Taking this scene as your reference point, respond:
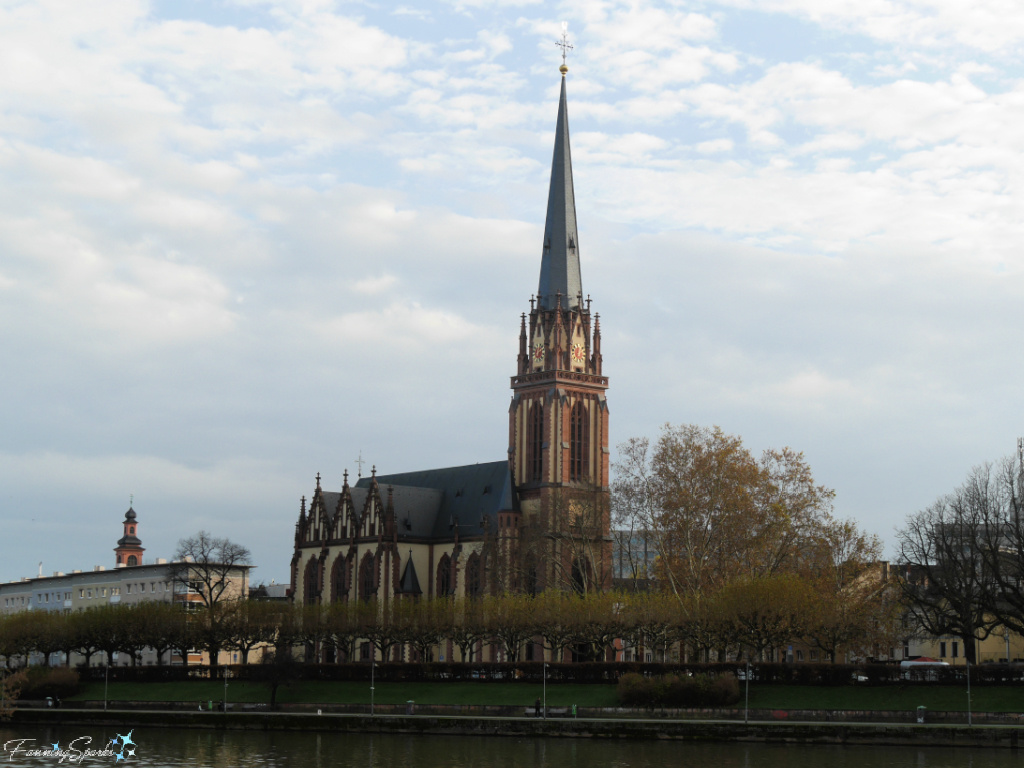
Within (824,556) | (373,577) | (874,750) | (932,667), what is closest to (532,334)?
(373,577)

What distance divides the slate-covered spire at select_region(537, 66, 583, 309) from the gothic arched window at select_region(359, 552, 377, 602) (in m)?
30.6

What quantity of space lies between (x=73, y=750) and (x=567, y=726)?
27809 mm

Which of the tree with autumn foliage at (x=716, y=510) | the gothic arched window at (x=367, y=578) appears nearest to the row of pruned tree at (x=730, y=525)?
the tree with autumn foliage at (x=716, y=510)

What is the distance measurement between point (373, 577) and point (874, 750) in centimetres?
7494

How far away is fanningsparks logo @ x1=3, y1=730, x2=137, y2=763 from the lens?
72812mm

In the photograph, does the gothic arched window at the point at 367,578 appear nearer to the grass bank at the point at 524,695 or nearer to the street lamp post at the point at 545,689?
the grass bank at the point at 524,695

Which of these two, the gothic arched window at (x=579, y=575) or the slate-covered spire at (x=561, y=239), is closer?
the gothic arched window at (x=579, y=575)

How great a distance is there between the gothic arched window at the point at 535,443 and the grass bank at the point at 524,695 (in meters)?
31.8

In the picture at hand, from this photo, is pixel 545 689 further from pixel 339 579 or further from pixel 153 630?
pixel 339 579

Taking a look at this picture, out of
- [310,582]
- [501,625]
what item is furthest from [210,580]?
[501,625]

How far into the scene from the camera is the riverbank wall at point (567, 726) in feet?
244

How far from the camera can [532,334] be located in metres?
138

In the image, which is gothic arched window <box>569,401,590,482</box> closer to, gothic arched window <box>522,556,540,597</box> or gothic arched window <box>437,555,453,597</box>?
gothic arched window <box>522,556,540,597</box>

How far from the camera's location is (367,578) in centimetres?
14188
